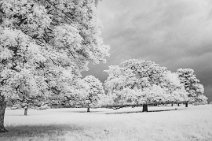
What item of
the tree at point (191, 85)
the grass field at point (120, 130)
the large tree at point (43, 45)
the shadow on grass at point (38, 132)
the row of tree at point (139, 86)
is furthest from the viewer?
the tree at point (191, 85)

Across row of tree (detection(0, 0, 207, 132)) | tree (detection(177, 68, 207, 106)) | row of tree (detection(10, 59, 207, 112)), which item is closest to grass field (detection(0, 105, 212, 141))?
row of tree (detection(0, 0, 207, 132))

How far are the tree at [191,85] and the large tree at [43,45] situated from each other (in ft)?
211

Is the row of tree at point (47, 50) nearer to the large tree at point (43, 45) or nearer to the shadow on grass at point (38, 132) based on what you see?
the large tree at point (43, 45)

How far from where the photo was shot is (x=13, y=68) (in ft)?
46.9

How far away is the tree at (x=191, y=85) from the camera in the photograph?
77.9 m

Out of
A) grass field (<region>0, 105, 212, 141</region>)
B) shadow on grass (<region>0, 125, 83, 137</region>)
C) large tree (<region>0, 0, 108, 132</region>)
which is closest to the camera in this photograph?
large tree (<region>0, 0, 108, 132</region>)

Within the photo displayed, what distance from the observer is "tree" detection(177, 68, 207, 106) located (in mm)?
77938

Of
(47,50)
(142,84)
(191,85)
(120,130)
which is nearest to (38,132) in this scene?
(120,130)

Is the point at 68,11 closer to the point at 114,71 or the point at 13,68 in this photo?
the point at 13,68

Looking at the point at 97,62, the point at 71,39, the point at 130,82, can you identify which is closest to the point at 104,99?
the point at 130,82

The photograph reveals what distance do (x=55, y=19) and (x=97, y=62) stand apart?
439cm

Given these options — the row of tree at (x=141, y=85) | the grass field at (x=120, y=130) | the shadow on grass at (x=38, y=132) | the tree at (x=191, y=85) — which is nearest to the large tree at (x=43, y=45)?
the shadow on grass at (x=38, y=132)

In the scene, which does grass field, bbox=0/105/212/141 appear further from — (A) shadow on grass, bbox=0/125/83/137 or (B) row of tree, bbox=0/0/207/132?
(B) row of tree, bbox=0/0/207/132

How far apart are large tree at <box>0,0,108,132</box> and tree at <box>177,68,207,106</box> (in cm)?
6427
